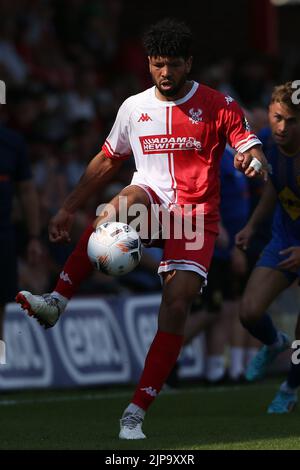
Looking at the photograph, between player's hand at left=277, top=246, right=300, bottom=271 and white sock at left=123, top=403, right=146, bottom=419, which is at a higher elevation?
player's hand at left=277, top=246, right=300, bottom=271

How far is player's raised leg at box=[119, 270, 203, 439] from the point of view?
25.1 feet

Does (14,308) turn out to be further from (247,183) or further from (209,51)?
(209,51)

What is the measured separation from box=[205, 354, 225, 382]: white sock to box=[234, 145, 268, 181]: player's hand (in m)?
4.76

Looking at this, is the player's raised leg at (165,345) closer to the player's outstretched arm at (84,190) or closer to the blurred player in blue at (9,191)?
the player's outstretched arm at (84,190)

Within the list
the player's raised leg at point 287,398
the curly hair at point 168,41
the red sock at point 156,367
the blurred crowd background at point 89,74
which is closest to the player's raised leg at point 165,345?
the red sock at point 156,367

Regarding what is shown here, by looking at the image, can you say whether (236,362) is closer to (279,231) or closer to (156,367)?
(279,231)

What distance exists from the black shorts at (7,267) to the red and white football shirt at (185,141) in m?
2.30

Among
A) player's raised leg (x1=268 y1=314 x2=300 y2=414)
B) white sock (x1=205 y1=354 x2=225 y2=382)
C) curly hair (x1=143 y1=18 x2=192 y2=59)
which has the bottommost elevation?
white sock (x1=205 y1=354 x2=225 y2=382)

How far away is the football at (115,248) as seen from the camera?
24.5 ft

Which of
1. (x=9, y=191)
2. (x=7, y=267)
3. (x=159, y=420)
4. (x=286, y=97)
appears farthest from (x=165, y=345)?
(x=9, y=191)

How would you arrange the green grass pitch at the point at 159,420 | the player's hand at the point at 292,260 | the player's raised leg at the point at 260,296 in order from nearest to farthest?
the green grass pitch at the point at 159,420 < the player's hand at the point at 292,260 < the player's raised leg at the point at 260,296

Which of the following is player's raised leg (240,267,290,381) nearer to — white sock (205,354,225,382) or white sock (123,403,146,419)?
white sock (123,403,146,419)

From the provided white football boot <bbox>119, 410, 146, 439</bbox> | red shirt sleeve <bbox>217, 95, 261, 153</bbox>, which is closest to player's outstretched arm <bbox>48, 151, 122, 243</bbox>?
red shirt sleeve <bbox>217, 95, 261, 153</bbox>
